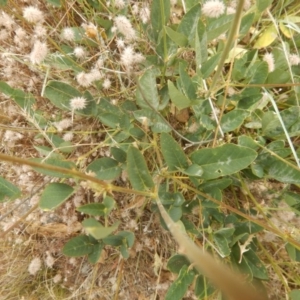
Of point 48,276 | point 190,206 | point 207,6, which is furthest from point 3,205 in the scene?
point 207,6

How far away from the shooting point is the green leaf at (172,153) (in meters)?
0.82

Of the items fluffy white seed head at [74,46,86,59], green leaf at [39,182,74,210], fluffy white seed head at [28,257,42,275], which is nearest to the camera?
green leaf at [39,182,74,210]

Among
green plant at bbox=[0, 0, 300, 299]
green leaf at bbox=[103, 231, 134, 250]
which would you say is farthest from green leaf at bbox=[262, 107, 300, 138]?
green leaf at bbox=[103, 231, 134, 250]

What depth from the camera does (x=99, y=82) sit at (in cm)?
108

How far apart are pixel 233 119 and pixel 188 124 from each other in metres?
0.17

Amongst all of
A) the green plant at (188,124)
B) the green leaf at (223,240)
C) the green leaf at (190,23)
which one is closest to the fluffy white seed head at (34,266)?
the green plant at (188,124)

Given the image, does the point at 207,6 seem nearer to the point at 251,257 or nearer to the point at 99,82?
the point at 99,82

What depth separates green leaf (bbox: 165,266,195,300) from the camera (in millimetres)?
859

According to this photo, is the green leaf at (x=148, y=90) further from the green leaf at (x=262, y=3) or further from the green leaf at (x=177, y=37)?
the green leaf at (x=262, y=3)

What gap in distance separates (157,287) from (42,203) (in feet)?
2.03

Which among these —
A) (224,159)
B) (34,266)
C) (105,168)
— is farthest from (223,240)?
(34,266)

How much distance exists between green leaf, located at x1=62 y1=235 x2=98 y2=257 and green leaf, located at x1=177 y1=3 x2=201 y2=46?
55cm

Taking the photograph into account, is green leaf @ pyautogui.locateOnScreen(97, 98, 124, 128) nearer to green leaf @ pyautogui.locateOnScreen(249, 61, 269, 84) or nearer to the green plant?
the green plant

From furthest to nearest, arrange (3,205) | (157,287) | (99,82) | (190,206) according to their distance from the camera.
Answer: (3,205)
(157,287)
(99,82)
(190,206)
